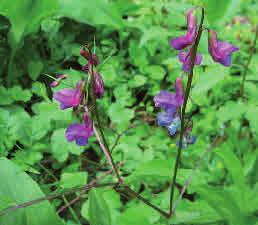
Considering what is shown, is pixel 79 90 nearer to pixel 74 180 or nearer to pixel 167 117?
pixel 167 117

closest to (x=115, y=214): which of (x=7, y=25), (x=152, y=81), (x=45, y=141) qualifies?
(x=45, y=141)

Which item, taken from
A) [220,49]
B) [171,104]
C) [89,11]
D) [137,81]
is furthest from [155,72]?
[220,49]

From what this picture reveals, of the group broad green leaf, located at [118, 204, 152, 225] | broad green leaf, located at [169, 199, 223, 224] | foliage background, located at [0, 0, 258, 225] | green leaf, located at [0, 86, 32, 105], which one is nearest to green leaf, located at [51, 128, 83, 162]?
foliage background, located at [0, 0, 258, 225]

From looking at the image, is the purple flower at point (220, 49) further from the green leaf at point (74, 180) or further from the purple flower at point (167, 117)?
the green leaf at point (74, 180)

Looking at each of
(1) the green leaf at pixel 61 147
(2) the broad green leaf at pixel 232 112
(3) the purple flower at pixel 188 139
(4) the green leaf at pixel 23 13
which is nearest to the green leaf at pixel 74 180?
(1) the green leaf at pixel 61 147

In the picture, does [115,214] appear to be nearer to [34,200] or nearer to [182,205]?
[182,205]
